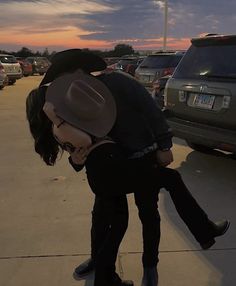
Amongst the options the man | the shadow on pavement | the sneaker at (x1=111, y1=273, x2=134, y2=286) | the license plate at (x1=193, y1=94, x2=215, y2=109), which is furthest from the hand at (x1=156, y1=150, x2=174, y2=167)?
the license plate at (x1=193, y1=94, x2=215, y2=109)

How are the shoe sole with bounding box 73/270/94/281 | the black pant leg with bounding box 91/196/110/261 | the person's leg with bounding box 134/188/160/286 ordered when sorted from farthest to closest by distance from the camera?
the shoe sole with bounding box 73/270/94/281, the black pant leg with bounding box 91/196/110/261, the person's leg with bounding box 134/188/160/286

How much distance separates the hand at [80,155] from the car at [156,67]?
33.2ft

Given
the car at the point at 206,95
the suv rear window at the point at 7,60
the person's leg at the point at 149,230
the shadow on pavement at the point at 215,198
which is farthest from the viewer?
the suv rear window at the point at 7,60

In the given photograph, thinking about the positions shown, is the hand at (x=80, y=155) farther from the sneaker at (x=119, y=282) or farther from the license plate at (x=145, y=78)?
the license plate at (x=145, y=78)

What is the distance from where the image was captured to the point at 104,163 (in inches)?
110

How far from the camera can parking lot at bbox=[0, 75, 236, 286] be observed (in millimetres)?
3510

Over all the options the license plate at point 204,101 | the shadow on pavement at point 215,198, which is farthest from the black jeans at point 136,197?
the license plate at point 204,101

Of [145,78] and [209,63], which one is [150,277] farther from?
[145,78]

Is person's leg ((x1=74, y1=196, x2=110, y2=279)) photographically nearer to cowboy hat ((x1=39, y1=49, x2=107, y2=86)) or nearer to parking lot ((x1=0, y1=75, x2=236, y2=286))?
parking lot ((x1=0, y1=75, x2=236, y2=286))

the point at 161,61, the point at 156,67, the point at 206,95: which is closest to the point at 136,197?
the point at 206,95

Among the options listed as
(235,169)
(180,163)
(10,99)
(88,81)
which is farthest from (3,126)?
(88,81)

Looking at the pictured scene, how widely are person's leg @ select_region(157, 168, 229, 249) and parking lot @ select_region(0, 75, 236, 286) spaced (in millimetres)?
486

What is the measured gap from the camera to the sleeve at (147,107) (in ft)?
9.59

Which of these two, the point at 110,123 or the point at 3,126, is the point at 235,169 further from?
the point at 3,126
